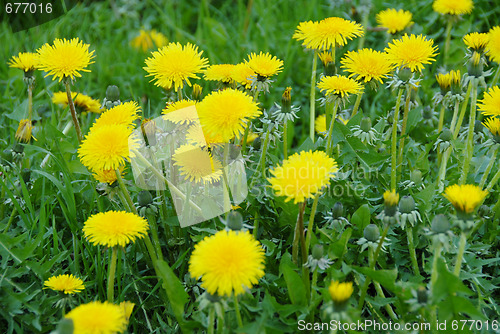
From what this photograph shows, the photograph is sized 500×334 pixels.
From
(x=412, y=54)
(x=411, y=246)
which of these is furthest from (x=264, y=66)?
(x=411, y=246)

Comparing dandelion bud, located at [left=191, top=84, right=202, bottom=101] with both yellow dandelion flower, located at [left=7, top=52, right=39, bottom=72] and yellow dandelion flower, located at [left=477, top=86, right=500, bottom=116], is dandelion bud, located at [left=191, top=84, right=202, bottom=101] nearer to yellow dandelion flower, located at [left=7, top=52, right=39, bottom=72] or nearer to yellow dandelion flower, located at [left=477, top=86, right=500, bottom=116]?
yellow dandelion flower, located at [left=7, top=52, right=39, bottom=72]

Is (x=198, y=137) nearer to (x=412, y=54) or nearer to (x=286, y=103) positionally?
(x=286, y=103)

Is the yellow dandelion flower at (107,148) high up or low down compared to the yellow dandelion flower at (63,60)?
down

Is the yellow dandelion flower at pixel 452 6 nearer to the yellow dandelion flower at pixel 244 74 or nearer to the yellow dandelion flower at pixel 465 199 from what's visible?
the yellow dandelion flower at pixel 244 74

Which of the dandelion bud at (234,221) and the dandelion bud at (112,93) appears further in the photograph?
the dandelion bud at (112,93)

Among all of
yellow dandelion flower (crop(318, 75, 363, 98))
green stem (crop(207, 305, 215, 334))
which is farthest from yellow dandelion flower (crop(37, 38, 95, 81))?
green stem (crop(207, 305, 215, 334))

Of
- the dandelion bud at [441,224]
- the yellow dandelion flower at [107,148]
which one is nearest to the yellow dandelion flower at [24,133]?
the yellow dandelion flower at [107,148]
